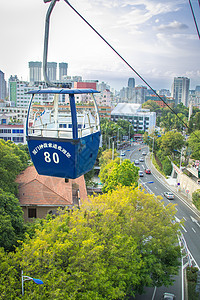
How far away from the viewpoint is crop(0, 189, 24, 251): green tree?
12.9 metres

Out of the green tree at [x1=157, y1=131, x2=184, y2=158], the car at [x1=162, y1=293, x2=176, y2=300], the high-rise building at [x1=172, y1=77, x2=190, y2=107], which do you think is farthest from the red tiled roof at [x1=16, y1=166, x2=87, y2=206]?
the high-rise building at [x1=172, y1=77, x2=190, y2=107]

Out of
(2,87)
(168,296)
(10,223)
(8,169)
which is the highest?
(2,87)

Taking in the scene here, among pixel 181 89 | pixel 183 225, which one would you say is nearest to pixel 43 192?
pixel 183 225

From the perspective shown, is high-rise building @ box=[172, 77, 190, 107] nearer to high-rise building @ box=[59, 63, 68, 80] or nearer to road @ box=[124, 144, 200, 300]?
high-rise building @ box=[59, 63, 68, 80]

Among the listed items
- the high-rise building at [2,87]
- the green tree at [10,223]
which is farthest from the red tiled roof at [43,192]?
the high-rise building at [2,87]

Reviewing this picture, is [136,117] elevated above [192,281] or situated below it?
above

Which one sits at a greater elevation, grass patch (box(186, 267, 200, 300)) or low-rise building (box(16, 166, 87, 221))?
low-rise building (box(16, 166, 87, 221))

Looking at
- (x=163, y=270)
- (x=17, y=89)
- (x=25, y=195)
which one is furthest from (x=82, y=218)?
(x=17, y=89)

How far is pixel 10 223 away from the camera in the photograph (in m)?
13.5

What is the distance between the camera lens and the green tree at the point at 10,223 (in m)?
12.9

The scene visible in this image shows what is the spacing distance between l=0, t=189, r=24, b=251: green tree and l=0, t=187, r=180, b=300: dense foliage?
0.88 m

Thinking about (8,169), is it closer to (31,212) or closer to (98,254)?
(31,212)

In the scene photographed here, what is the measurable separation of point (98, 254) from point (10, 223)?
4480mm

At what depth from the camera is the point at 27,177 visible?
23.8 m
